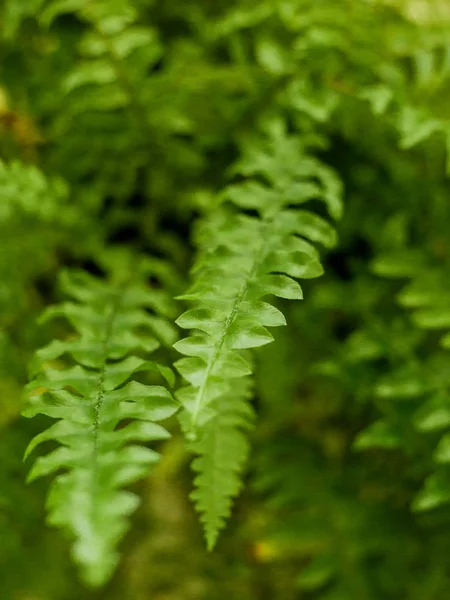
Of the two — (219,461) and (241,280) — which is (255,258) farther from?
(219,461)

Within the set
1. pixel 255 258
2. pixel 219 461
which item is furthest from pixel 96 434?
pixel 255 258

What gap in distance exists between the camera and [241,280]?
87 cm

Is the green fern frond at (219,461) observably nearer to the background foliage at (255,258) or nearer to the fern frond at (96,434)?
the background foliage at (255,258)

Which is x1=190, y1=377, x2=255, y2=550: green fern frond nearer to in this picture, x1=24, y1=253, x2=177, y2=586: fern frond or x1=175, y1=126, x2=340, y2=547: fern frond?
x1=175, y1=126, x2=340, y2=547: fern frond

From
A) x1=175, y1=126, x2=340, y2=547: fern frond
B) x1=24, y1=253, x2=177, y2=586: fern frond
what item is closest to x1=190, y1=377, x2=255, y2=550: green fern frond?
x1=175, y1=126, x2=340, y2=547: fern frond

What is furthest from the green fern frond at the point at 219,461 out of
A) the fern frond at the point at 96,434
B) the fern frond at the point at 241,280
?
the fern frond at the point at 96,434

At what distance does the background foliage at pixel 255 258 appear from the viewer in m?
1.16

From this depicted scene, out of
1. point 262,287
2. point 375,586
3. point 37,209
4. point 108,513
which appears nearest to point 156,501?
point 375,586

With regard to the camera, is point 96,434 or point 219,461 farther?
point 219,461

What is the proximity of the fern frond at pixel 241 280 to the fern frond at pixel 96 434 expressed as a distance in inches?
1.9

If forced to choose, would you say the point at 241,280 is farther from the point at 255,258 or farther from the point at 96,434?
the point at 96,434

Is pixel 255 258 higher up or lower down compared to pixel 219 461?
higher up

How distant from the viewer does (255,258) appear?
0.92 m

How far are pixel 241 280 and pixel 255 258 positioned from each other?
65 millimetres
